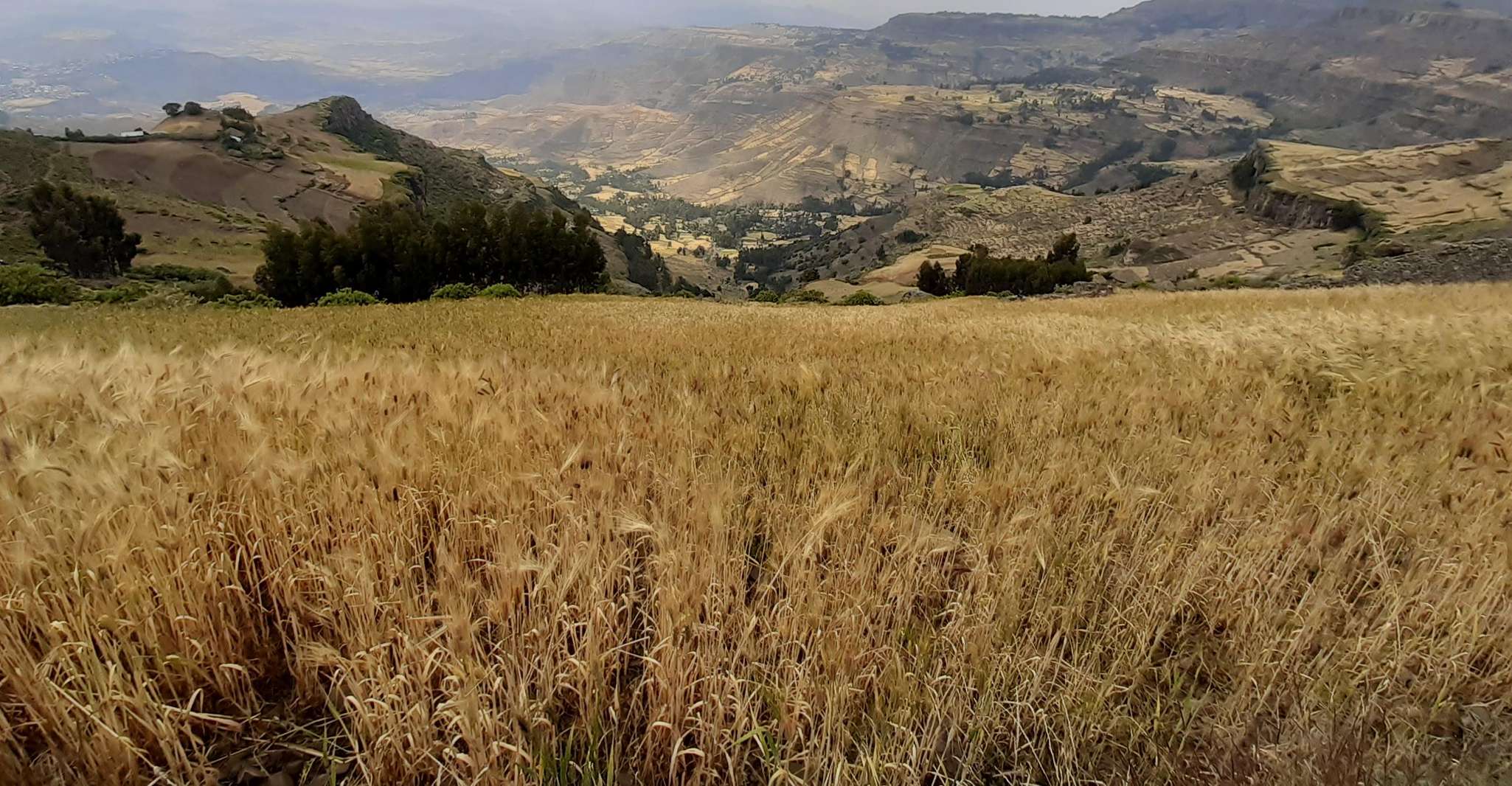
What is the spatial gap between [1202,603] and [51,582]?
12.0 ft

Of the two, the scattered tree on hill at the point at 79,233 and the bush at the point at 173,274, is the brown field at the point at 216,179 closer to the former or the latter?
the bush at the point at 173,274

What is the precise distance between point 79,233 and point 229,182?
64.3 m

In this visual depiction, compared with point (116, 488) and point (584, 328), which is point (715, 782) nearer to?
point (116, 488)

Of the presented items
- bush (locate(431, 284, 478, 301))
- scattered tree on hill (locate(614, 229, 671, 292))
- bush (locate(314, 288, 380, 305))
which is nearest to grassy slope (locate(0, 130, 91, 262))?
bush (locate(431, 284, 478, 301))

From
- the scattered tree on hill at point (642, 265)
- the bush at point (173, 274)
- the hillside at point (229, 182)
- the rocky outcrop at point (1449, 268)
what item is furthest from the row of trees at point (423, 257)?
the scattered tree on hill at point (642, 265)

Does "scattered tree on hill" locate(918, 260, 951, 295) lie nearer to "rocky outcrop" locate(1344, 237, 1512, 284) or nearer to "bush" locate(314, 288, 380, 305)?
"rocky outcrop" locate(1344, 237, 1512, 284)

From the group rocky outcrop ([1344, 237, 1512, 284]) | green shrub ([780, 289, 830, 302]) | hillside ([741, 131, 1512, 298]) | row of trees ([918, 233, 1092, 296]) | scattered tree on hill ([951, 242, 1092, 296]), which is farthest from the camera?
row of trees ([918, 233, 1092, 296])

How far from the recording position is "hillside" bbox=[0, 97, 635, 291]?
304 feet

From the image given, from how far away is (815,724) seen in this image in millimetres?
1661

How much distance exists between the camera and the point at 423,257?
50250 mm

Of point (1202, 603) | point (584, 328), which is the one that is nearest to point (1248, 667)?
point (1202, 603)

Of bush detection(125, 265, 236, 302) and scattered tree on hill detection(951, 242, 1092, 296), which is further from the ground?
bush detection(125, 265, 236, 302)

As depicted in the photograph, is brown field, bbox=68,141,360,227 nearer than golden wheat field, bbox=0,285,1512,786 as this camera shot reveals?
No

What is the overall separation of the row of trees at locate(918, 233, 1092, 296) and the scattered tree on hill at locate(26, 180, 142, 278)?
97.9 meters
